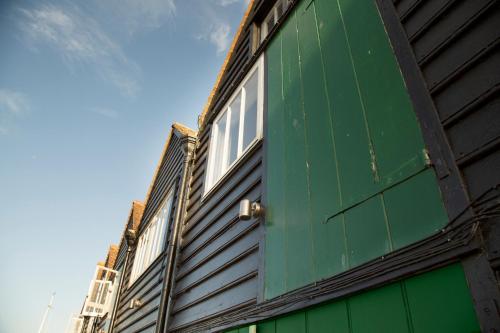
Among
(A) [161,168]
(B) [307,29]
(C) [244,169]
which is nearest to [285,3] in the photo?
(B) [307,29]

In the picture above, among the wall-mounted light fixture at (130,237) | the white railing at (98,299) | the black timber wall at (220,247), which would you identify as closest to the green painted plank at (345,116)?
the black timber wall at (220,247)

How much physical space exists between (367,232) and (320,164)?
0.69 m

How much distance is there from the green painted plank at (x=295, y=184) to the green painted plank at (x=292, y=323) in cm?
18

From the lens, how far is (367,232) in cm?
181

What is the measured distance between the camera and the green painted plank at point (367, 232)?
171 cm

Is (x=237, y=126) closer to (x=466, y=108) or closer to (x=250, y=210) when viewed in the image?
(x=250, y=210)

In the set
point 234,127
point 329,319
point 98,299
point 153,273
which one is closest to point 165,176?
point 153,273

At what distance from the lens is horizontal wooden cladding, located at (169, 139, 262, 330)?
10.1 ft

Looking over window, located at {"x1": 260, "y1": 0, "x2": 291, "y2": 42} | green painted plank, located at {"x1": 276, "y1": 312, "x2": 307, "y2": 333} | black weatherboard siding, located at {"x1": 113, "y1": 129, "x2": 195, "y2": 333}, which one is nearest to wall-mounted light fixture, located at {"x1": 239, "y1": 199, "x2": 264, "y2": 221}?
green painted plank, located at {"x1": 276, "y1": 312, "x2": 307, "y2": 333}

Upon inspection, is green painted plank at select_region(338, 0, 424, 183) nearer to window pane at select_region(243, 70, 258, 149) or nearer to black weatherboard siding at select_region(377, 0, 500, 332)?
black weatherboard siding at select_region(377, 0, 500, 332)

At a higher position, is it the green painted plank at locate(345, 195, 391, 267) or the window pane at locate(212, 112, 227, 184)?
the window pane at locate(212, 112, 227, 184)

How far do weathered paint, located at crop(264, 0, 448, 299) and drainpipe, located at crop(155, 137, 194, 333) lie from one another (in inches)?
102

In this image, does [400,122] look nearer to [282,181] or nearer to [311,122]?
[311,122]

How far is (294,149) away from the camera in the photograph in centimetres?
278
